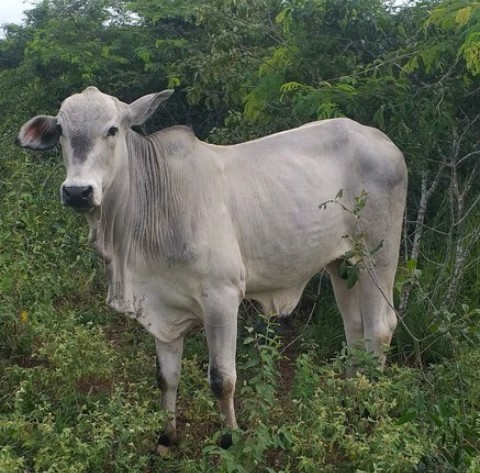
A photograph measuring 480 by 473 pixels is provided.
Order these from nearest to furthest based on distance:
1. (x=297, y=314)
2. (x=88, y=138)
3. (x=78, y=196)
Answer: (x=78, y=196)
(x=88, y=138)
(x=297, y=314)

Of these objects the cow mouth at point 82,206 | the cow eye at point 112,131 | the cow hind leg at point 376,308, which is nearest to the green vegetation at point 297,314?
the cow hind leg at point 376,308

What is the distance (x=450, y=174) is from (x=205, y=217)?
81.7 inches

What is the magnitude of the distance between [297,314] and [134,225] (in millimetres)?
2156

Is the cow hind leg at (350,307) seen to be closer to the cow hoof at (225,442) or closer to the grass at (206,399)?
the grass at (206,399)

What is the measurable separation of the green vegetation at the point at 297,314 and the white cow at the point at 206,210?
265 millimetres

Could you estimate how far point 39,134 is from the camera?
3.34 m

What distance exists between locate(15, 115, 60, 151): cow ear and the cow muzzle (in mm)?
487

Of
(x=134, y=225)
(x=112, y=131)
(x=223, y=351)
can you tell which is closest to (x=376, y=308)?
(x=223, y=351)

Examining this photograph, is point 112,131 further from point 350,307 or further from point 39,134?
point 350,307

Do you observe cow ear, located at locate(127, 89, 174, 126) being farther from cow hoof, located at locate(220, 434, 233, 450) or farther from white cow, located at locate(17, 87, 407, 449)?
cow hoof, located at locate(220, 434, 233, 450)

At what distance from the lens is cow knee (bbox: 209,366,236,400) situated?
343cm

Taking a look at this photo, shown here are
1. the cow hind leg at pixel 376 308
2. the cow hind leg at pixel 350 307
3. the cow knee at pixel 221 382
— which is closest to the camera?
the cow knee at pixel 221 382

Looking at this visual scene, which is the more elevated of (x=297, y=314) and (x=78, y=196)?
(x=78, y=196)

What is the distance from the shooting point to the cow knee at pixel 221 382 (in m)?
3.43
